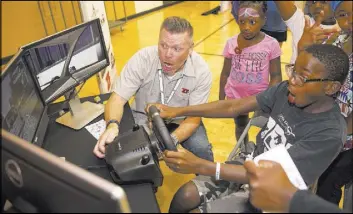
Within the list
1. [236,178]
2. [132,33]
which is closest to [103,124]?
[236,178]

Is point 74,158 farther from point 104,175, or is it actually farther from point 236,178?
point 236,178

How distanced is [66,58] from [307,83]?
52.6 inches

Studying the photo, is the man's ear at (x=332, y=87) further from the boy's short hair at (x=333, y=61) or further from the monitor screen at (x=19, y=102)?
the monitor screen at (x=19, y=102)

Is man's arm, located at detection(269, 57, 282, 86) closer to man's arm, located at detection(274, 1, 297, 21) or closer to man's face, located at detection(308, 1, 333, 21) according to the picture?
man's arm, located at detection(274, 1, 297, 21)

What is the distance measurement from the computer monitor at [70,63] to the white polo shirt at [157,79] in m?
0.18

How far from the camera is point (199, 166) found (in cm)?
140

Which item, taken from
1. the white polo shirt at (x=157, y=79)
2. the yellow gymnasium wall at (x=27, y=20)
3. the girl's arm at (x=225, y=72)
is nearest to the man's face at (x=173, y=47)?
the white polo shirt at (x=157, y=79)

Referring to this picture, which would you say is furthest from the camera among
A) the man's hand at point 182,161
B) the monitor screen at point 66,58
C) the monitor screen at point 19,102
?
the monitor screen at point 66,58

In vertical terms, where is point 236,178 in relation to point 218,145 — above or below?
above

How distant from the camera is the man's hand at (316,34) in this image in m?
1.91

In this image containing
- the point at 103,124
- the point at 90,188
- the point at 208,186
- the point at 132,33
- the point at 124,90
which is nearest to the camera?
the point at 90,188

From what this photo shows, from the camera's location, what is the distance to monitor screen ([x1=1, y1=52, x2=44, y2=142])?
3.94 feet

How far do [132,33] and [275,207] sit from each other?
606 centimetres

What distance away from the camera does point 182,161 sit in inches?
52.4
